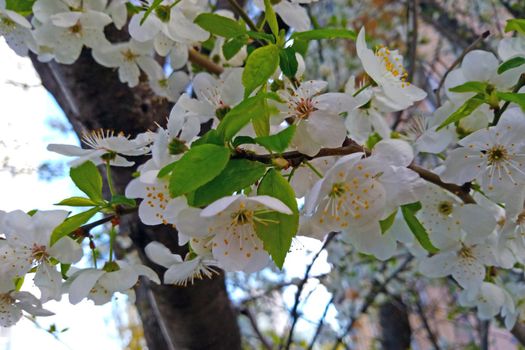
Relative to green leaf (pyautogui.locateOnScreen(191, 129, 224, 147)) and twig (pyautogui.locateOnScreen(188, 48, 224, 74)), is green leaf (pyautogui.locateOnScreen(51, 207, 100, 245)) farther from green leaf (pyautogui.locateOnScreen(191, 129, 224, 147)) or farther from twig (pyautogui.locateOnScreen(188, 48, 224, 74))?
twig (pyautogui.locateOnScreen(188, 48, 224, 74))

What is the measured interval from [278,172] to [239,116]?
0.08 m

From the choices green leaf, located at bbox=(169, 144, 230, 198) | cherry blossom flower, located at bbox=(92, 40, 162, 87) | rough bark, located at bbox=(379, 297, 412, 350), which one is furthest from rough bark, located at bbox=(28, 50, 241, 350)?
rough bark, located at bbox=(379, 297, 412, 350)

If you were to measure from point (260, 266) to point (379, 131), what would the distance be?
40cm

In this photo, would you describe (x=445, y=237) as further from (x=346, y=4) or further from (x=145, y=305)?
(x=346, y=4)

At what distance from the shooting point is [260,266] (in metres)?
0.66

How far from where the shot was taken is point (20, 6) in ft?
3.20

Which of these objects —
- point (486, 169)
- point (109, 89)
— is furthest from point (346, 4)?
point (486, 169)

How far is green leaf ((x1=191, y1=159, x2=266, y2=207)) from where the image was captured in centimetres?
57

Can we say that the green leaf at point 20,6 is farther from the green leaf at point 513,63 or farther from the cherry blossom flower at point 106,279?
the green leaf at point 513,63

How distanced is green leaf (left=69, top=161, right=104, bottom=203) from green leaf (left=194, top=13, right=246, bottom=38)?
29 centimetres

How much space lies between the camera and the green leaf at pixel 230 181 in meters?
0.57

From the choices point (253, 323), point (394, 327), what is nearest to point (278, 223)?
point (253, 323)

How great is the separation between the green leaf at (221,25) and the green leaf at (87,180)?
289 mm

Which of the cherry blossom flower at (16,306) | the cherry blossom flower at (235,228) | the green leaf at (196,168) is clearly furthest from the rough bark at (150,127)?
the green leaf at (196,168)
